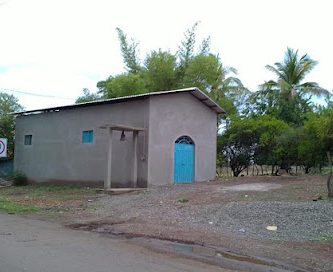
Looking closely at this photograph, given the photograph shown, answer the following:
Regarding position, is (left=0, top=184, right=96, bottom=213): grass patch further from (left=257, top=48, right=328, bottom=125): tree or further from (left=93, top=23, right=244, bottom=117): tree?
(left=257, top=48, right=328, bottom=125): tree

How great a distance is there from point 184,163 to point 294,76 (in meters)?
21.9

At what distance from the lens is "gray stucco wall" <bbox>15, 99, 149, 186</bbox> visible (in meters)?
23.7

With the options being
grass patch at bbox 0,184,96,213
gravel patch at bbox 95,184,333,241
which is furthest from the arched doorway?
gravel patch at bbox 95,184,333,241

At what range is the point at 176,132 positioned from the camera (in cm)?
2425

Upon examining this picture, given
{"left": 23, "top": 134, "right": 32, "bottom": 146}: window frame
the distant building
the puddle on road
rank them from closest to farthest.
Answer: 1. the puddle on road
2. the distant building
3. {"left": 23, "top": 134, "right": 32, "bottom": 146}: window frame

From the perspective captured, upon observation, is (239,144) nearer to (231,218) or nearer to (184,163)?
(184,163)

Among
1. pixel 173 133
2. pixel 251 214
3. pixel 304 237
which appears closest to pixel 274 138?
pixel 173 133

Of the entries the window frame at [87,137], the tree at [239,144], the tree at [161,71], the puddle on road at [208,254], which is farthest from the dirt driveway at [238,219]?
the tree at [161,71]

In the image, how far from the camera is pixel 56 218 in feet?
48.9

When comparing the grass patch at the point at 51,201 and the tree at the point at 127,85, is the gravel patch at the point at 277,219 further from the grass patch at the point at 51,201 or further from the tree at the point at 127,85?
the tree at the point at 127,85

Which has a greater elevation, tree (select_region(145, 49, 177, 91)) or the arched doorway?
tree (select_region(145, 49, 177, 91))

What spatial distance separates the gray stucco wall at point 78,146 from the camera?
23656mm

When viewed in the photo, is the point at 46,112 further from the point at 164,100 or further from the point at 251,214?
the point at 251,214

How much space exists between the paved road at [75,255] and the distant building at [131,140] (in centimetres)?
1037
